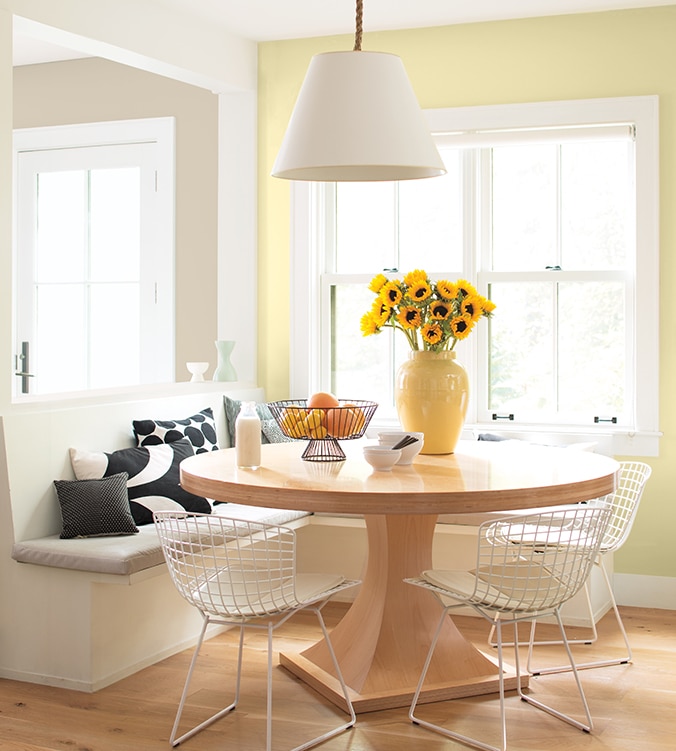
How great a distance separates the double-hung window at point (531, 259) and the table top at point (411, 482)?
4.66ft

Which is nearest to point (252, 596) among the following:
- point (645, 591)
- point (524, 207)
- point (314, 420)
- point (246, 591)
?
point (246, 591)

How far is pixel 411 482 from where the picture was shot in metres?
2.97

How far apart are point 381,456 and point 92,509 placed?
119 cm

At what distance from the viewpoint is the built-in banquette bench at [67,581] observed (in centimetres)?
354

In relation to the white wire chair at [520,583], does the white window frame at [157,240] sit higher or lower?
higher

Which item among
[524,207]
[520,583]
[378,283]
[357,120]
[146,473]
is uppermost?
[524,207]

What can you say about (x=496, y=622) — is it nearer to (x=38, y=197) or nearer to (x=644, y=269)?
(x=644, y=269)

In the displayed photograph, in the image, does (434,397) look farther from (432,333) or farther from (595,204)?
(595,204)

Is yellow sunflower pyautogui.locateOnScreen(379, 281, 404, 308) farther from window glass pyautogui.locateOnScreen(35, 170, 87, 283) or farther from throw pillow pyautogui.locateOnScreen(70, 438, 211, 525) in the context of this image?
window glass pyautogui.locateOnScreen(35, 170, 87, 283)

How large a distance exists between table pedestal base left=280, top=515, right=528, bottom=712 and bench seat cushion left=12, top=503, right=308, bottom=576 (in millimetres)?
548

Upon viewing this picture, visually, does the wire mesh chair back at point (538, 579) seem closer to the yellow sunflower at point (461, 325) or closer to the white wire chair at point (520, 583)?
the white wire chair at point (520, 583)

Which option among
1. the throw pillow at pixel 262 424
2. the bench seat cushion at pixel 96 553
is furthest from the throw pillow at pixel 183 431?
the bench seat cushion at pixel 96 553

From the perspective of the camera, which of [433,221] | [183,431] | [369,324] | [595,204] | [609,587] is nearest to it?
[369,324]

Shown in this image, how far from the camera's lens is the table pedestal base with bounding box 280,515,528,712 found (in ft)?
11.1
